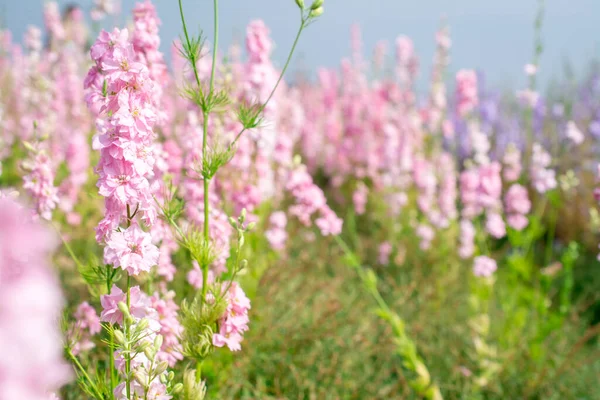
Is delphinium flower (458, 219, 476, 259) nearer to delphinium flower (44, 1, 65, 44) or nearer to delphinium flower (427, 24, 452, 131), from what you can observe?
delphinium flower (427, 24, 452, 131)

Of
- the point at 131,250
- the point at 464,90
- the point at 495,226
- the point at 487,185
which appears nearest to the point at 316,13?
the point at 131,250

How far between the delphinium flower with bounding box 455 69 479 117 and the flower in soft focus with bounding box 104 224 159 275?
3961mm

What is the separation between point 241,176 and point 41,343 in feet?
8.56

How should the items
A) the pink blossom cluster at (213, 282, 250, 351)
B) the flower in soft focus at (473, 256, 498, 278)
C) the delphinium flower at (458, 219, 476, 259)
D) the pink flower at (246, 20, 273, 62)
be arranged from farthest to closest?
the delphinium flower at (458, 219, 476, 259) < the flower in soft focus at (473, 256, 498, 278) < the pink flower at (246, 20, 273, 62) < the pink blossom cluster at (213, 282, 250, 351)

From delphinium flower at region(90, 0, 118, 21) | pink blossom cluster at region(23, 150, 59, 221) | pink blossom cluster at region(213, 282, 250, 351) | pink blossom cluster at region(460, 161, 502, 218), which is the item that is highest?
delphinium flower at region(90, 0, 118, 21)

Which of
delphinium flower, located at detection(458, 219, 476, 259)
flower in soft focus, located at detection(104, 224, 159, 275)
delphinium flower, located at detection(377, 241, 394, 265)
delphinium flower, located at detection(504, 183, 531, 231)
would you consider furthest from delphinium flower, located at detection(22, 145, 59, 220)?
delphinium flower, located at detection(377, 241, 394, 265)

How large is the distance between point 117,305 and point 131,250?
159mm

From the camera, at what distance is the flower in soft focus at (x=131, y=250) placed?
1.48 metres

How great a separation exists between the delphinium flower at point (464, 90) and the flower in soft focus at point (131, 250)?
3961 mm

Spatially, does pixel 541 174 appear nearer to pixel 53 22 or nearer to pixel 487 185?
pixel 487 185

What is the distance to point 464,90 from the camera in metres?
4.89

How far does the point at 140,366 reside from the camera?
5.05 ft

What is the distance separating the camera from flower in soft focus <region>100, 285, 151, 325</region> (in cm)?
153

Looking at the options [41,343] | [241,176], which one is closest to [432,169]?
[241,176]
